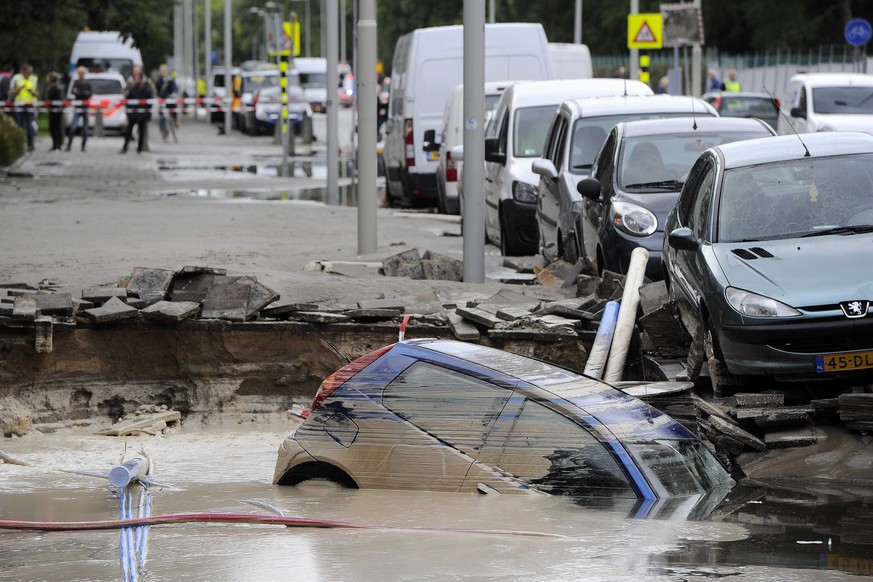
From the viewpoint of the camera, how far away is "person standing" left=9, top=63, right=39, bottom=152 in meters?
36.3

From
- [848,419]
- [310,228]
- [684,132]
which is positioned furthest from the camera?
A: [310,228]

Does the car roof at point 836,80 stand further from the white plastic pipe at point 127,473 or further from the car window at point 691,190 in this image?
the white plastic pipe at point 127,473

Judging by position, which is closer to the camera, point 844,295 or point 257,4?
point 844,295

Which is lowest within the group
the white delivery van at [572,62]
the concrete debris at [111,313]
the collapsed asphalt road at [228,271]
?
the collapsed asphalt road at [228,271]

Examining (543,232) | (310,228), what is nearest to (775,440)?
(543,232)

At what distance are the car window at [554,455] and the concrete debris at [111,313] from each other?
5016 mm

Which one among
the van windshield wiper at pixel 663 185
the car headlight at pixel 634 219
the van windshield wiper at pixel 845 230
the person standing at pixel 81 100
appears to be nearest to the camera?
the van windshield wiper at pixel 845 230

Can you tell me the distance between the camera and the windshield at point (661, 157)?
41.7 feet

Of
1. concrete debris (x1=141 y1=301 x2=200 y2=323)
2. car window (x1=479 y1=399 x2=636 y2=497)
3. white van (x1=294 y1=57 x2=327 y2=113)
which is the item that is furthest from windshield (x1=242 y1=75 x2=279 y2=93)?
car window (x1=479 y1=399 x2=636 y2=497)

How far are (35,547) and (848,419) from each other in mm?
4309

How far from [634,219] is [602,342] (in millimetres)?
2024

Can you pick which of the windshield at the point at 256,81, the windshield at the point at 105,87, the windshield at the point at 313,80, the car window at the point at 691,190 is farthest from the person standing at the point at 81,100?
the car window at the point at 691,190

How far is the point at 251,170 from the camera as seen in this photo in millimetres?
33031

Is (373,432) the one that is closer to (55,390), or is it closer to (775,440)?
(775,440)
